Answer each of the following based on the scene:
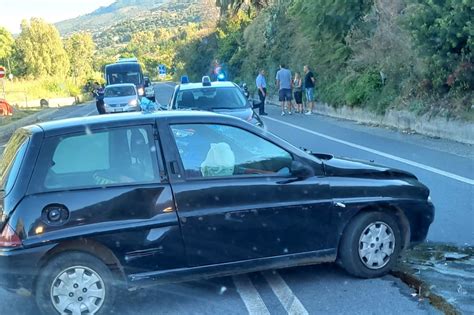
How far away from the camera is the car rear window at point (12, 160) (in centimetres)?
468

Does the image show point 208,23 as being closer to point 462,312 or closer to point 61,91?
point 61,91

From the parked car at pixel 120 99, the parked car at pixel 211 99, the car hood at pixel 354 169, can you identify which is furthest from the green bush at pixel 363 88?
the car hood at pixel 354 169

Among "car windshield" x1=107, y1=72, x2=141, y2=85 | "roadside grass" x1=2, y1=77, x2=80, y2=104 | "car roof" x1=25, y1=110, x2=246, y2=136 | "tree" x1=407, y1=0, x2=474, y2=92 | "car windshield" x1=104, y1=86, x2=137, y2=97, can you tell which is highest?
"tree" x1=407, y1=0, x2=474, y2=92

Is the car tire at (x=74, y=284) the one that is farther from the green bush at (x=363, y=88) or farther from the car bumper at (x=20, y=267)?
the green bush at (x=363, y=88)

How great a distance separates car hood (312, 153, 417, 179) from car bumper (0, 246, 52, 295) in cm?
240

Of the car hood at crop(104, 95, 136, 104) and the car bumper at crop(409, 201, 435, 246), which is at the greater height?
the car bumper at crop(409, 201, 435, 246)

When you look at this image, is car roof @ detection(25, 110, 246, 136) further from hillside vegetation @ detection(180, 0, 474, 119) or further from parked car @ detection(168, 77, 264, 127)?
hillside vegetation @ detection(180, 0, 474, 119)

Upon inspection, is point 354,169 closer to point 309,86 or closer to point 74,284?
point 74,284

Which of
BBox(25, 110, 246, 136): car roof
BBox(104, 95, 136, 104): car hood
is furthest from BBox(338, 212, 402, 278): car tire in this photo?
BBox(104, 95, 136, 104): car hood

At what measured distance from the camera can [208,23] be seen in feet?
220

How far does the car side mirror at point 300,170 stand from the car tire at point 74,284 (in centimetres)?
167

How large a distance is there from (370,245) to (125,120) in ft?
7.57

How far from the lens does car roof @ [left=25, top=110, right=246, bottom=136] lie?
488 cm

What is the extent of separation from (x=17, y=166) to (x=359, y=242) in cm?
283
